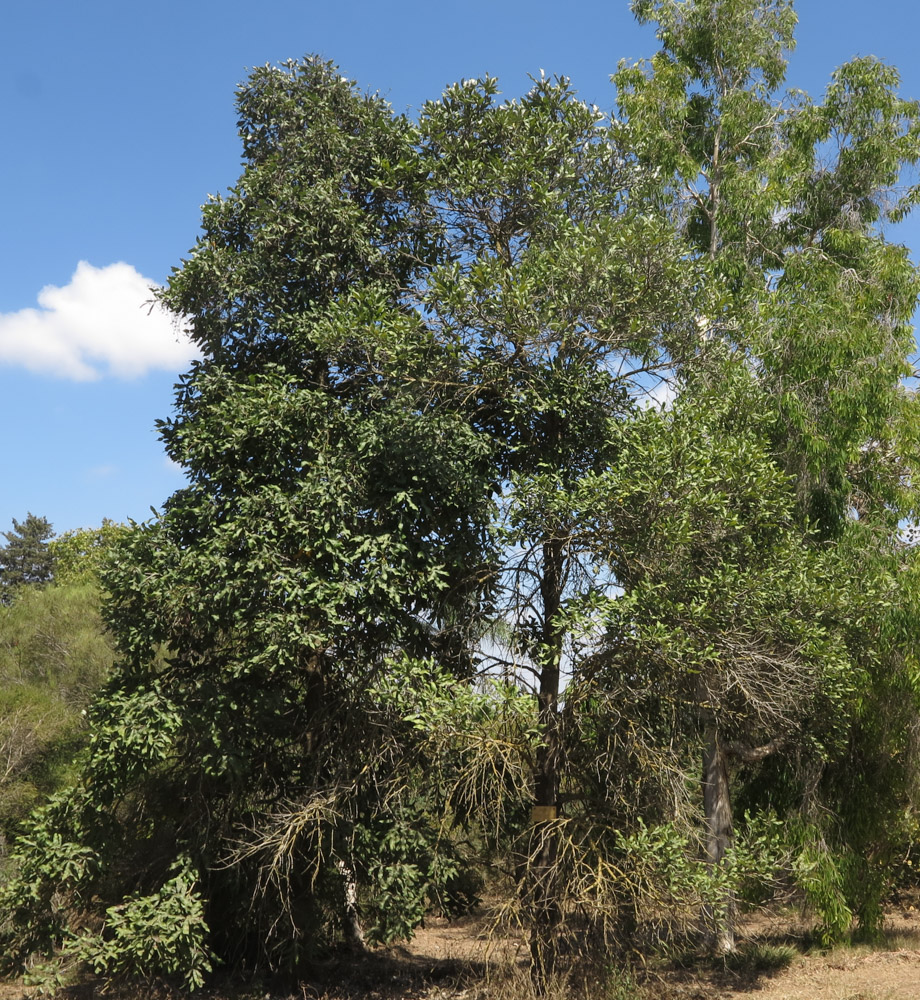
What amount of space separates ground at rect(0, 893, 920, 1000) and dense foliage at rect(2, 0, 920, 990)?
0.50 meters

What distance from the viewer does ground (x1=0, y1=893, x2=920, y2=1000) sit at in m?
9.92

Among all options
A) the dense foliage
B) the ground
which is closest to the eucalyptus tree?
the dense foliage

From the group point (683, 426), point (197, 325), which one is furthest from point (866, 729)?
point (197, 325)

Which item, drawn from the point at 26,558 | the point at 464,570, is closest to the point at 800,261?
the point at 464,570

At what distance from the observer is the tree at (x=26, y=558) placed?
5316 centimetres

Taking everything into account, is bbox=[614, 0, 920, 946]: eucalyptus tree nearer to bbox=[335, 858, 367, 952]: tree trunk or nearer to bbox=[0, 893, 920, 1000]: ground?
bbox=[0, 893, 920, 1000]: ground

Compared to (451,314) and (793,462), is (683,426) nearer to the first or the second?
(451,314)

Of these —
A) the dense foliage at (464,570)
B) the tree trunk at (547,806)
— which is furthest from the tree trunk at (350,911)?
the tree trunk at (547,806)

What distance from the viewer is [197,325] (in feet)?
39.9

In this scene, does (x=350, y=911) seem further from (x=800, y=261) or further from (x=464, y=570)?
(x=800, y=261)

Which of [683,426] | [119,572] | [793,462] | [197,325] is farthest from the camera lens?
[793,462]

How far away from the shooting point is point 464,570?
11117 mm

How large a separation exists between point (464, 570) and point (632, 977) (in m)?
4.74

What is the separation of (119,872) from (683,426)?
28.5ft
